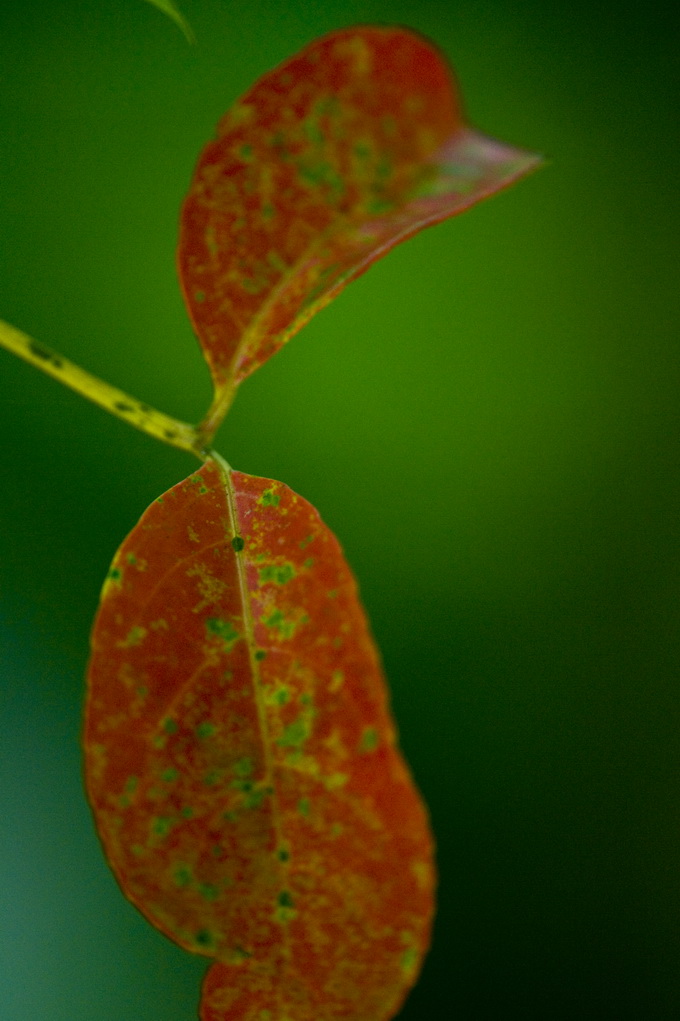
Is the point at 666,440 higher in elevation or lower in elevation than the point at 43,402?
higher

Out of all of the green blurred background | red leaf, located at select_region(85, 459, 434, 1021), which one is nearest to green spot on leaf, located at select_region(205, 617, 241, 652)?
red leaf, located at select_region(85, 459, 434, 1021)

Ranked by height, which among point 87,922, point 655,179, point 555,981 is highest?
point 655,179

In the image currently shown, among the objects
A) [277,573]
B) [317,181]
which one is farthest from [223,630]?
[317,181]

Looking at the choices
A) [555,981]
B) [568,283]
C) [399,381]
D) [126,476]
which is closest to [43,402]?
[126,476]

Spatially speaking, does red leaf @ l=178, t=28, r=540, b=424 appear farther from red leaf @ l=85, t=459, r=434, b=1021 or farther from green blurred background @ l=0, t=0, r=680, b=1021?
green blurred background @ l=0, t=0, r=680, b=1021

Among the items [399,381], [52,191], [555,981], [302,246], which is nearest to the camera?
[302,246]

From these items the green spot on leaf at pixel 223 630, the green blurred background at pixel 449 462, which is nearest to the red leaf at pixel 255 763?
the green spot on leaf at pixel 223 630

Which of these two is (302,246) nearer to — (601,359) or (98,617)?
(98,617)
